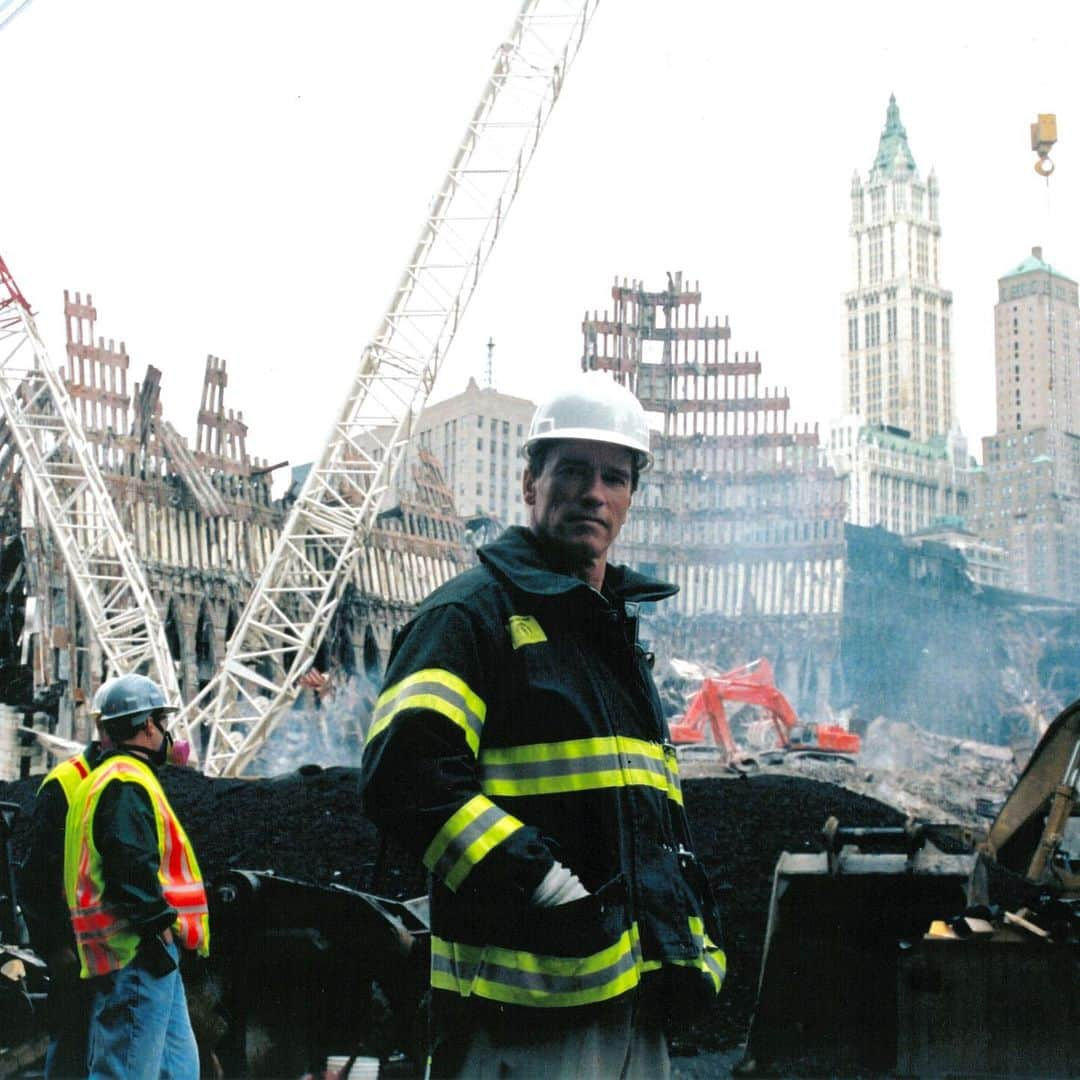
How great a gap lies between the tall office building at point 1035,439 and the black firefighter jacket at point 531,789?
3247 centimetres

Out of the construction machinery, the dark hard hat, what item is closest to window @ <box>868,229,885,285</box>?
the construction machinery

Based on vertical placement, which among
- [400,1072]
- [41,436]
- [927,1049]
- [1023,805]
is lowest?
[400,1072]

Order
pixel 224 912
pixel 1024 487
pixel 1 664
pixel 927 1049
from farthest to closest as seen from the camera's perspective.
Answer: pixel 1024 487 < pixel 1 664 < pixel 224 912 < pixel 927 1049

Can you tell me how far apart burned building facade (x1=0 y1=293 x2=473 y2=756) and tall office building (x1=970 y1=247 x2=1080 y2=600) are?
18665 millimetres

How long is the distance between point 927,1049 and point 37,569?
14.4 metres

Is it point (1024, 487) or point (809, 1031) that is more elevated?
point (1024, 487)

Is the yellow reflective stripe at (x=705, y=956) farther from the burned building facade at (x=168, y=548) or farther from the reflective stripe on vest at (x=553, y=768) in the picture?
the burned building facade at (x=168, y=548)

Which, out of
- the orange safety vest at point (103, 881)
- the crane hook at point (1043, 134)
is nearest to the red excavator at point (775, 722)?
the crane hook at point (1043, 134)

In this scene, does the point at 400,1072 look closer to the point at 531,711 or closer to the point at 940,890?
the point at 940,890

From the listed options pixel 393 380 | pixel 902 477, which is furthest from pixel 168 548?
pixel 902 477

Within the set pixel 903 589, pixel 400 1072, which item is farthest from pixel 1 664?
pixel 903 589

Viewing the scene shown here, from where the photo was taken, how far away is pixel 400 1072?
229 inches

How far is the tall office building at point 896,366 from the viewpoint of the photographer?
32.3 metres

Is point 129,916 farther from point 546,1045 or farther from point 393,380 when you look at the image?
point 393,380
